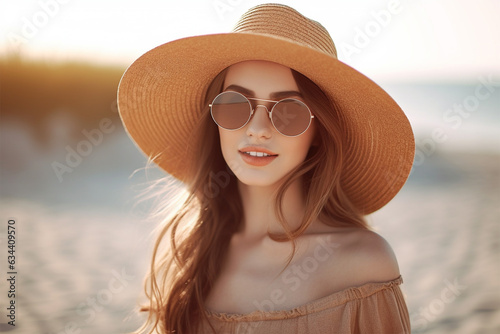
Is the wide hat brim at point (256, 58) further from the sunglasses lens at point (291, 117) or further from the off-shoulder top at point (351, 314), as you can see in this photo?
the off-shoulder top at point (351, 314)

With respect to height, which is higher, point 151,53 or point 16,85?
point 16,85

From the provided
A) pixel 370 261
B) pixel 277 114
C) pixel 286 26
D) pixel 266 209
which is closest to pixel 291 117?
pixel 277 114

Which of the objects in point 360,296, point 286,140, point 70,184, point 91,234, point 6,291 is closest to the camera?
point 360,296

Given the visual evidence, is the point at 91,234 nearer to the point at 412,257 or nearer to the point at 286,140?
the point at 412,257

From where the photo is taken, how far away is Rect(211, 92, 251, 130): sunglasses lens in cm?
234

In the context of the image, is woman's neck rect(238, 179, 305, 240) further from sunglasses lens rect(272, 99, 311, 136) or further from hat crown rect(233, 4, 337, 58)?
hat crown rect(233, 4, 337, 58)

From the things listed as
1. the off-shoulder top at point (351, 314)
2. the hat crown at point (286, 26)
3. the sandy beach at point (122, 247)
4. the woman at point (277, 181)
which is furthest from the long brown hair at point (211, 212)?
the sandy beach at point (122, 247)

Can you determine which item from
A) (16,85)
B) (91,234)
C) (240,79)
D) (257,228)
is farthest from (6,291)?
(16,85)

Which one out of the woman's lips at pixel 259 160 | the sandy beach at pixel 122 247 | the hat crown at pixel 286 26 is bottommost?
the sandy beach at pixel 122 247

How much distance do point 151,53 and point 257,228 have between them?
3.16 ft

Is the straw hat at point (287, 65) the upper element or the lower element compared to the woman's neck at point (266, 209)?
upper

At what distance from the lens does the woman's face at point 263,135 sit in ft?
7.68

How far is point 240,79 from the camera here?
2412 mm

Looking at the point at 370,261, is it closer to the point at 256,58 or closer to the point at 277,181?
the point at 277,181
